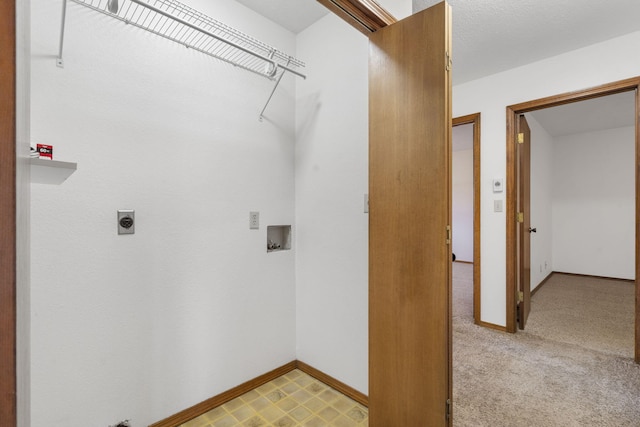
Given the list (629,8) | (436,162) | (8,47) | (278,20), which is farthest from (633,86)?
(8,47)

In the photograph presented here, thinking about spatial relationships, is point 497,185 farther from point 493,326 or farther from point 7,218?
point 7,218

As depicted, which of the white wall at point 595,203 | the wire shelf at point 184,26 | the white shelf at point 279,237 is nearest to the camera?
the wire shelf at point 184,26

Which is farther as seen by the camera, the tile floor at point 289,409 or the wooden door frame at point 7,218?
the tile floor at point 289,409

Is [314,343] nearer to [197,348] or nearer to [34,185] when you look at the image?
[197,348]

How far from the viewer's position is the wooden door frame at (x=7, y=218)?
0.32 metres

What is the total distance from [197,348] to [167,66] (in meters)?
1.57

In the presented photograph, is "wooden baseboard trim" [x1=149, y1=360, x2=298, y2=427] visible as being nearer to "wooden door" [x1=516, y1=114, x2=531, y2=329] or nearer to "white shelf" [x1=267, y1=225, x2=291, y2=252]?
"white shelf" [x1=267, y1=225, x2=291, y2=252]

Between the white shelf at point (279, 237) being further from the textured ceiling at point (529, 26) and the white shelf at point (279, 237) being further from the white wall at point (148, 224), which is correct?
the textured ceiling at point (529, 26)

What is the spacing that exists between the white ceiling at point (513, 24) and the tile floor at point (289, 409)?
2487mm

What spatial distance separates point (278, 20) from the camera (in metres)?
2.02

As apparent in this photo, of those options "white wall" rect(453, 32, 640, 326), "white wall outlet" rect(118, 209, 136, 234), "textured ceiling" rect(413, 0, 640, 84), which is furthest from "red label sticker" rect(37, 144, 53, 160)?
"white wall" rect(453, 32, 640, 326)

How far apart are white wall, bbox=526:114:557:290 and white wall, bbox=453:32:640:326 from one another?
130 centimetres

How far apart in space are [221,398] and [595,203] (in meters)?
6.28

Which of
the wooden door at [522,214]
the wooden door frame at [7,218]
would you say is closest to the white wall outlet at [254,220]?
the wooden door frame at [7,218]
